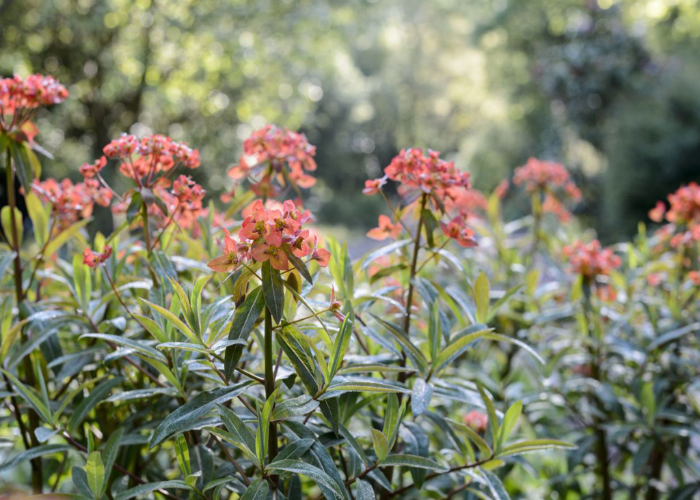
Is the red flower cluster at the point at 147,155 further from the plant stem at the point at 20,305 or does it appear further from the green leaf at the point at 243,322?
the green leaf at the point at 243,322

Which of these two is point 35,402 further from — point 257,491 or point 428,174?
point 428,174

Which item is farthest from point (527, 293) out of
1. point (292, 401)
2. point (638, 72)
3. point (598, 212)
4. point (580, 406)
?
point (638, 72)

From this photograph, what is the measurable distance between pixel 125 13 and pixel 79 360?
29.2ft

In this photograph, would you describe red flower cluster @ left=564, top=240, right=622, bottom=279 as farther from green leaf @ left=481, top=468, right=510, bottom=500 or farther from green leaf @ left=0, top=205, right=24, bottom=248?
green leaf @ left=0, top=205, right=24, bottom=248

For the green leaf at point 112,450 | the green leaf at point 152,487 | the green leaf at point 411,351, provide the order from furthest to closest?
the green leaf at point 411,351 < the green leaf at point 112,450 < the green leaf at point 152,487

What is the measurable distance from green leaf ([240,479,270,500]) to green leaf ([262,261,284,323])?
254 mm

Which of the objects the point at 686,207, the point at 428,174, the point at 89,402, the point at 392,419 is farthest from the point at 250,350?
the point at 686,207

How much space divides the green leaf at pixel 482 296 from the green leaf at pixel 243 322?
62 centimetres

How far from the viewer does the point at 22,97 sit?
4.40 feet

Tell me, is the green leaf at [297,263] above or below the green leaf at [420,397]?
above

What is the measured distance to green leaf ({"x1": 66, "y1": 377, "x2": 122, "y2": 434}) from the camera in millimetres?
1141

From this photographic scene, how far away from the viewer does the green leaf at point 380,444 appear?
968 millimetres

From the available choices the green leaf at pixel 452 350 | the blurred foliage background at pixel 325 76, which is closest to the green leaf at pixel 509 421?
the green leaf at pixel 452 350

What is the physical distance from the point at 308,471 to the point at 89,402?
531mm
